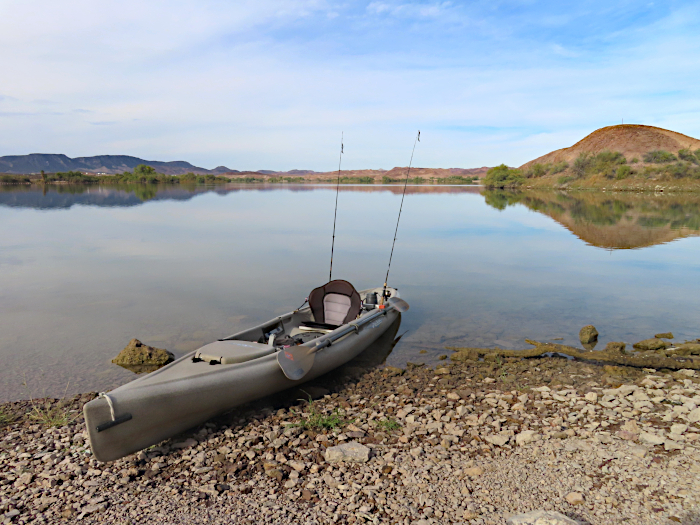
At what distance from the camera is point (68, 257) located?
790 inches

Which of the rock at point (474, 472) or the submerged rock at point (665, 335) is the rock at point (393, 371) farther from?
the submerged rock at point (665, 335)

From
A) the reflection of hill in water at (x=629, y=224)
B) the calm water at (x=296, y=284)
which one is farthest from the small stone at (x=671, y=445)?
the reflection of hill in water at (x=629, y=224)

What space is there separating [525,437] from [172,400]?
14.5 ft

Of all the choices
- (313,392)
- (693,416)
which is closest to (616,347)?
(693,416)

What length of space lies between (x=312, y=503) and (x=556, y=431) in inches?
131

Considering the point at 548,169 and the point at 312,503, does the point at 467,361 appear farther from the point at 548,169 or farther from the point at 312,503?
the point at 548,169

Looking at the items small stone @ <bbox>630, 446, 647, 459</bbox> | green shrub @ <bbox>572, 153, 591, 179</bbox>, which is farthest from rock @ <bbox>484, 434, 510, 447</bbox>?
green shrub @ <bbox>572, 153, 591, 179</bbox>

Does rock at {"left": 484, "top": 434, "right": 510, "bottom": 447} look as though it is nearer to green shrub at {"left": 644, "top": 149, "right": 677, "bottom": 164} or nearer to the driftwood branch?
the driftwood branch

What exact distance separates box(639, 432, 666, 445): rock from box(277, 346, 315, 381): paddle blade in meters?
4.60

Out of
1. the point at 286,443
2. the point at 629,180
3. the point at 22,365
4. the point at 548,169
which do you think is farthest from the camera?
the point at 548,169

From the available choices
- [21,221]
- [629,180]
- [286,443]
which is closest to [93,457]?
[286,443]

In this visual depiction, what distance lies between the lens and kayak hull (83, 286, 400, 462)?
4.98 metres

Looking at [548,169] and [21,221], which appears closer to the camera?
[21,221]

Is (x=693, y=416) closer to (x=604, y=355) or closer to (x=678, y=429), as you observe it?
(x=678, y=429)
